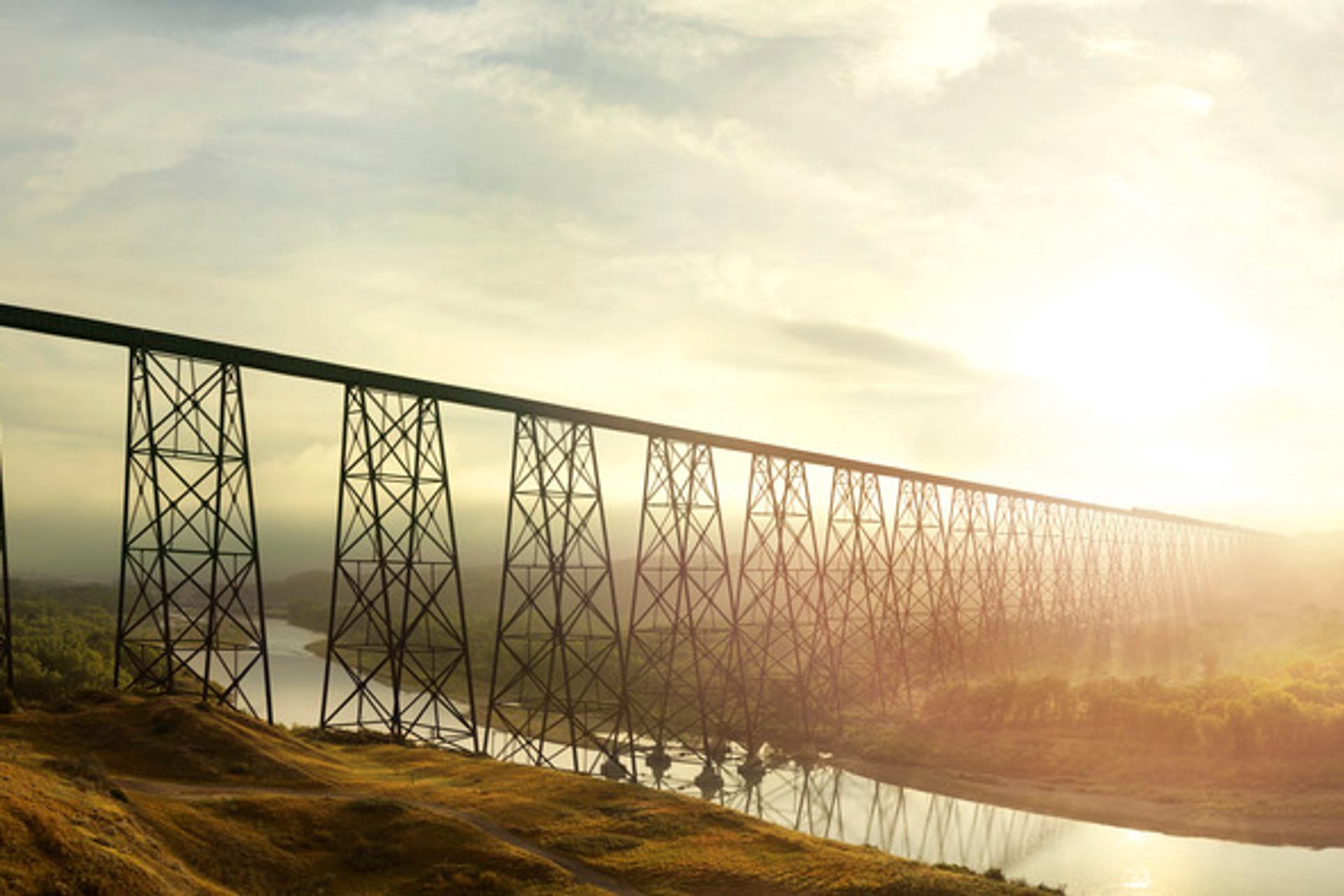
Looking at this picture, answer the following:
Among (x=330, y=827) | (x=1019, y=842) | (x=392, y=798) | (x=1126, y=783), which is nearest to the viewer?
(x=330, y=827)

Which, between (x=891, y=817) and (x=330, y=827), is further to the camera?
(x=891, y=817)

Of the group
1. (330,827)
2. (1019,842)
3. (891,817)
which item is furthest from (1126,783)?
(330,827)

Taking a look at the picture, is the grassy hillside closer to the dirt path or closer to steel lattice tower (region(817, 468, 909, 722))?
the dirt path

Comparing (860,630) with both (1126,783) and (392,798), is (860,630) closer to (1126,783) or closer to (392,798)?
(1126,783)

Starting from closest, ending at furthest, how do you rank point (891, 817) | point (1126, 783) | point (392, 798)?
1. point (392, 798)
2. point (891, 817)
3. point (1126, 783)

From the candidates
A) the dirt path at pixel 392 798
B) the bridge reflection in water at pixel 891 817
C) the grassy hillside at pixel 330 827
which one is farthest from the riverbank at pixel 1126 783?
the dirt path at pixel 392 798

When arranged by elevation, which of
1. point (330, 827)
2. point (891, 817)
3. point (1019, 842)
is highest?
point (330, 827)

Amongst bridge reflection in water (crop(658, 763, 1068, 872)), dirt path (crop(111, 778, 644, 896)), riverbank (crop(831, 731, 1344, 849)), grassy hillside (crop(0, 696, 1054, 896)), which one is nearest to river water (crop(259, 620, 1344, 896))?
bridge reflection in water (crop(658, 763, 1068, 872))
